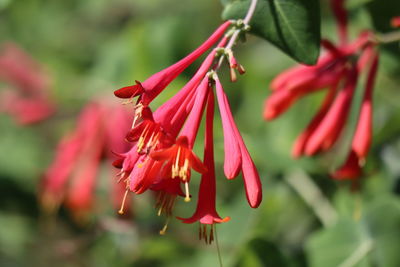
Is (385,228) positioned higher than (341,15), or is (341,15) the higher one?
(341,15)

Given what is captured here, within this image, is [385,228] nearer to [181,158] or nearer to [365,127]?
[365,127]

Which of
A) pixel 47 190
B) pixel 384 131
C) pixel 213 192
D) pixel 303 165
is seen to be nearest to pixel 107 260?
pixel 47 190

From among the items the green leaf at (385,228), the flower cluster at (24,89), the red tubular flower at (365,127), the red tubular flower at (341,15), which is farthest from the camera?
the flower cluster at (24,89)

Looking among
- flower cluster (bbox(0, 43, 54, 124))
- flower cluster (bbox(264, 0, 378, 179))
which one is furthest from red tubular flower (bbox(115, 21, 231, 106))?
flower cluster (bbox(0, 43, 54, 124))

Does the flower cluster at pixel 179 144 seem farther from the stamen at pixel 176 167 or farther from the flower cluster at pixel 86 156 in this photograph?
the flower cluster at pixel 86 156

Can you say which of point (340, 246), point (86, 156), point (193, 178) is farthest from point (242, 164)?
point (193, 178)

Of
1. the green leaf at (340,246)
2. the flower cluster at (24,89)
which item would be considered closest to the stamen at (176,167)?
the green leaf at (340,246)

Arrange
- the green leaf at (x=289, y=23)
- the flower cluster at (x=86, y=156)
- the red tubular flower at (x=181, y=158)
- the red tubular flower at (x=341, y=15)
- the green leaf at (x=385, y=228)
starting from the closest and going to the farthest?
the red tubular flower at (x=181, y=158) < the green leaf at (x=289, y=23) < the green leaf at (x=385, y=228) < the red tubular flower at (x=341, y=15) < the flower cluster at (x=86, y=156)
